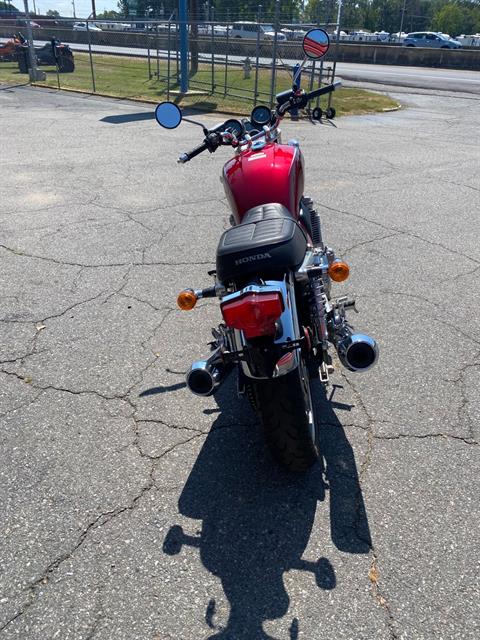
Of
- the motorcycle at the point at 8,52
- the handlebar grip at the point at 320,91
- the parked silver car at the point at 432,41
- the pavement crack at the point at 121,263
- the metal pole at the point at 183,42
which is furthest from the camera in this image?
the parked silver car at the point at 432,41

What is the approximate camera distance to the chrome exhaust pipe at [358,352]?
2568 millimetres

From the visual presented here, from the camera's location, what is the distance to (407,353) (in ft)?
12.4

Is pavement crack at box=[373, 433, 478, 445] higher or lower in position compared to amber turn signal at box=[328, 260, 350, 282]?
lower

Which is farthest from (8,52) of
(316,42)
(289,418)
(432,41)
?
(432,41)

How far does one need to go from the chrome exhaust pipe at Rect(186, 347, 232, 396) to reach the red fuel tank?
1.10 metres

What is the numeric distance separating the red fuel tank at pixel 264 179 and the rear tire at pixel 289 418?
1115 millimetres

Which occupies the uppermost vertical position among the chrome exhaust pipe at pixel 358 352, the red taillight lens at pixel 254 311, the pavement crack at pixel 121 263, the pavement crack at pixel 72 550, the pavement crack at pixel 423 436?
the red taillight lens at pixel 254 311

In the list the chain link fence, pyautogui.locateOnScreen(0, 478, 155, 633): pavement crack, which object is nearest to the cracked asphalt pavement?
pyautogui.locateOnScreen(0, 478, 155, 633): pavement crack

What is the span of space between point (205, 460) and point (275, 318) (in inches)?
45.6

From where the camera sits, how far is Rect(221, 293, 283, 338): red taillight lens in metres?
2.03

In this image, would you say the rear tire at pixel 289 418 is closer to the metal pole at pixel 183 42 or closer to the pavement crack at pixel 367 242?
the pavement crack at pixel 367 242

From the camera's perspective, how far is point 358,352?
2.58 metres

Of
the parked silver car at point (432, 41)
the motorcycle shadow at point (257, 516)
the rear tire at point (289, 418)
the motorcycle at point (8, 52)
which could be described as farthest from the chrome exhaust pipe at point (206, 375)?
the parked silver car at point (432, 41)

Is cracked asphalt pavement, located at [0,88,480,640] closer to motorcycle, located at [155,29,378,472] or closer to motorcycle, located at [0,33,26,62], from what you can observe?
motorcycle, located at [155,29,378,472]
